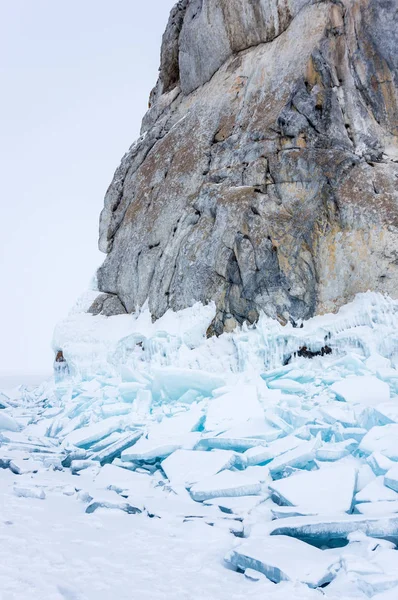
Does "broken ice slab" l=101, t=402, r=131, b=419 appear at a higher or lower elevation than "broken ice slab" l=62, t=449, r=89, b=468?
lower

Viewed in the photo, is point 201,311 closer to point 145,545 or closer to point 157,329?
point 157,329

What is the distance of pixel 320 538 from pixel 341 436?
2318mm

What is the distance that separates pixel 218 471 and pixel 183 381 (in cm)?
343

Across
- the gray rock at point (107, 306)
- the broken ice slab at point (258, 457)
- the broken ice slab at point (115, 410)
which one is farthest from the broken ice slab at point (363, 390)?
the gray rock at point (107, 306)

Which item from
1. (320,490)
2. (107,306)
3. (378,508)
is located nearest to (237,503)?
(320,490)

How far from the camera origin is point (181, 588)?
9.63 ft

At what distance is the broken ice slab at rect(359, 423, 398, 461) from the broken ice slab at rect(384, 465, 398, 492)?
1.62ft

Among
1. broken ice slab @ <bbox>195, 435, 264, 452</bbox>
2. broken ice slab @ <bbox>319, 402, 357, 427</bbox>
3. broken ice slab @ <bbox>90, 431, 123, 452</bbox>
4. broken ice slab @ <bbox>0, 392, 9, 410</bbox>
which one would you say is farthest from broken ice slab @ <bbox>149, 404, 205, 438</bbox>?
broken ice slab @ <bbox>0, 392, 9, 410</bbox>

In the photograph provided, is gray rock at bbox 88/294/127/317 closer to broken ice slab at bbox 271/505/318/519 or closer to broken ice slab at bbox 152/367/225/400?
broken ice slab at bbox 152/367/225/400

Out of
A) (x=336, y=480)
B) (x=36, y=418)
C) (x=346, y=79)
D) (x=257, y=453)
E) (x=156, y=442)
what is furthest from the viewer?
(x=346, y=79)

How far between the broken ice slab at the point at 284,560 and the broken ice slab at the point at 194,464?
1.75m

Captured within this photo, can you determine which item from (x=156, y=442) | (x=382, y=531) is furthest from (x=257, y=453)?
(x=382, y=531)

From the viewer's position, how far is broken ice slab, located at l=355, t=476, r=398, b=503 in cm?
427

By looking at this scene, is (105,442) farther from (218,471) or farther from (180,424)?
(218,471)
